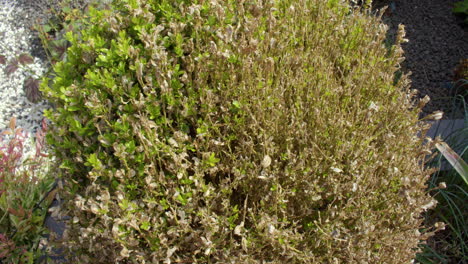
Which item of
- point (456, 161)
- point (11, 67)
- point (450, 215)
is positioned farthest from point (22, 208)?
point (450, 215)

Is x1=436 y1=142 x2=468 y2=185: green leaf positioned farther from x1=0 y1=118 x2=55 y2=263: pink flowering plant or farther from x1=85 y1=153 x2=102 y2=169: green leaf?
x1=0 y1=118 x2=55 y2=263: pink flowering plant

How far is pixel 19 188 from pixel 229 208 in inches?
84.0

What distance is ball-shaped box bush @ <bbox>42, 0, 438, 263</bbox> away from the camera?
6.01ft

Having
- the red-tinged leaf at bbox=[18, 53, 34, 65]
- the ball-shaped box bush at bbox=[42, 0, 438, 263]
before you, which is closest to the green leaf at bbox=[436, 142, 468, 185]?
the ball-shaped box bush at bbox=[42, 0, 438, 263]

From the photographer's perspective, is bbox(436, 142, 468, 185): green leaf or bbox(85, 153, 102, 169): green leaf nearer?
bbox(85, 153, 102, 169): green leaf

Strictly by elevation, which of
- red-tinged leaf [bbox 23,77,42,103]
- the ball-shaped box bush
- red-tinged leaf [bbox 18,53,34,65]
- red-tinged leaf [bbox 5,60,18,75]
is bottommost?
red-tinged leaf [bbox 23,77,42,103]

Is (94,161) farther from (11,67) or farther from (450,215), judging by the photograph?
(11,67)

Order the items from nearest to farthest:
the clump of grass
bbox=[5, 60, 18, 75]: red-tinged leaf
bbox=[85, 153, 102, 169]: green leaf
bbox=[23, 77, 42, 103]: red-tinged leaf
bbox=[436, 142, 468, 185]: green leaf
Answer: bbox=[85, 153, 102, 169]: green leaf, bbox=[436, 142, 468, 185]: green leaf, the clump of grass, bbox=[23, 77, 42, 103]: red-tinged leaf, bbox=[5, 60, 18, 75]: red-tinged leaf

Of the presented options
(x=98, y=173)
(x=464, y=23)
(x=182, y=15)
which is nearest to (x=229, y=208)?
(x=98, y=173)

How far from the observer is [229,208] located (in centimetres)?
196

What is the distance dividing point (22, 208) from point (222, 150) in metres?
1.88

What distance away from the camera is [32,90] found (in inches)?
170

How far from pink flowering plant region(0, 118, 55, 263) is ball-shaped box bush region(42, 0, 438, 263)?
1.21 metres

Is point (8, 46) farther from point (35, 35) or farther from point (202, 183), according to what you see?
point (202, 183)
